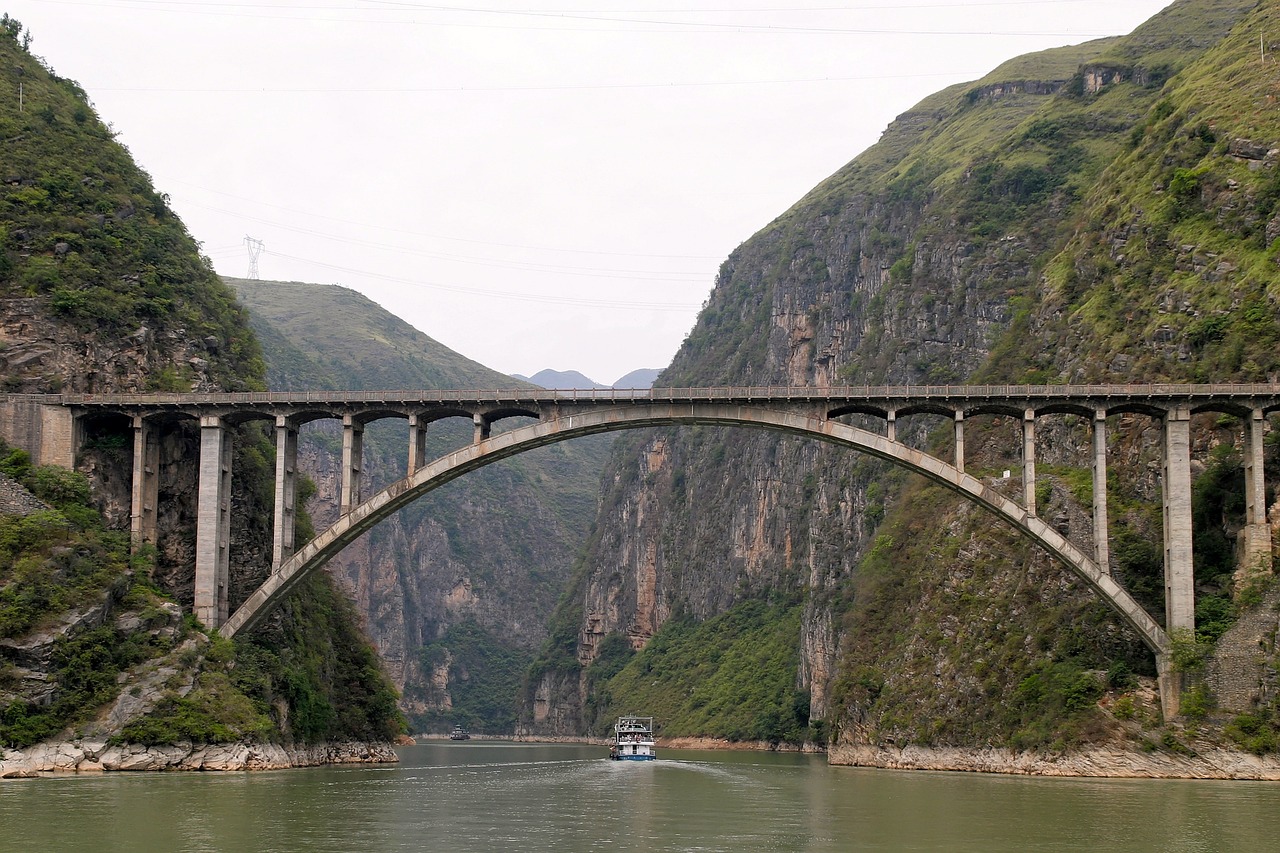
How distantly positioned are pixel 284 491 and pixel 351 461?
277 centimetres

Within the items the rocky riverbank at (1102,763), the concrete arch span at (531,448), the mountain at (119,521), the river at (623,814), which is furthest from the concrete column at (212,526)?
the rocky riverbank at (1102,763)

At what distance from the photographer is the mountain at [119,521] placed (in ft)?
179

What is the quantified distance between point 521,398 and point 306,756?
16.9 m

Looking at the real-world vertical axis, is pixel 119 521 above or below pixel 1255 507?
below

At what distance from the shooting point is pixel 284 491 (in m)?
62.7

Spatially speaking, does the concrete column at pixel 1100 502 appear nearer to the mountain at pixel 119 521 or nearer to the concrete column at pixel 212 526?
the mountain at pixel 119 521

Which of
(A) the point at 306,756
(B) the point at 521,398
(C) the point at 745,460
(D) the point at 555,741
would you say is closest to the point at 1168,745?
(B) the point at 521,398

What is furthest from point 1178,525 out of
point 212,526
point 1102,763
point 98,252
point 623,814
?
point 98,252

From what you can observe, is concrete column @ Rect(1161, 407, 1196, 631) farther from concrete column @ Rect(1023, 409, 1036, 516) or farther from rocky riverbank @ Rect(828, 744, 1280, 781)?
rocky riverbank @ Rect(828, 744, 1280, 781)

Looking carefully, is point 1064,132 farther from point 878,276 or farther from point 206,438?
point 206,438

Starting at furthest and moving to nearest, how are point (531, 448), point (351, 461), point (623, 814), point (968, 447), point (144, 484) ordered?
1. point (968, 447)
2. point (351, 461)
3. point (144, 484)
4. point (531, 448)
5. point (623, 814)

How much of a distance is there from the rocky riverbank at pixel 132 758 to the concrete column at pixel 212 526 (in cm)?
600

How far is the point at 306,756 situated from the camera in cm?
6438

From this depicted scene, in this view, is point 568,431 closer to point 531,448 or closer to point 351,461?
point 531,448
